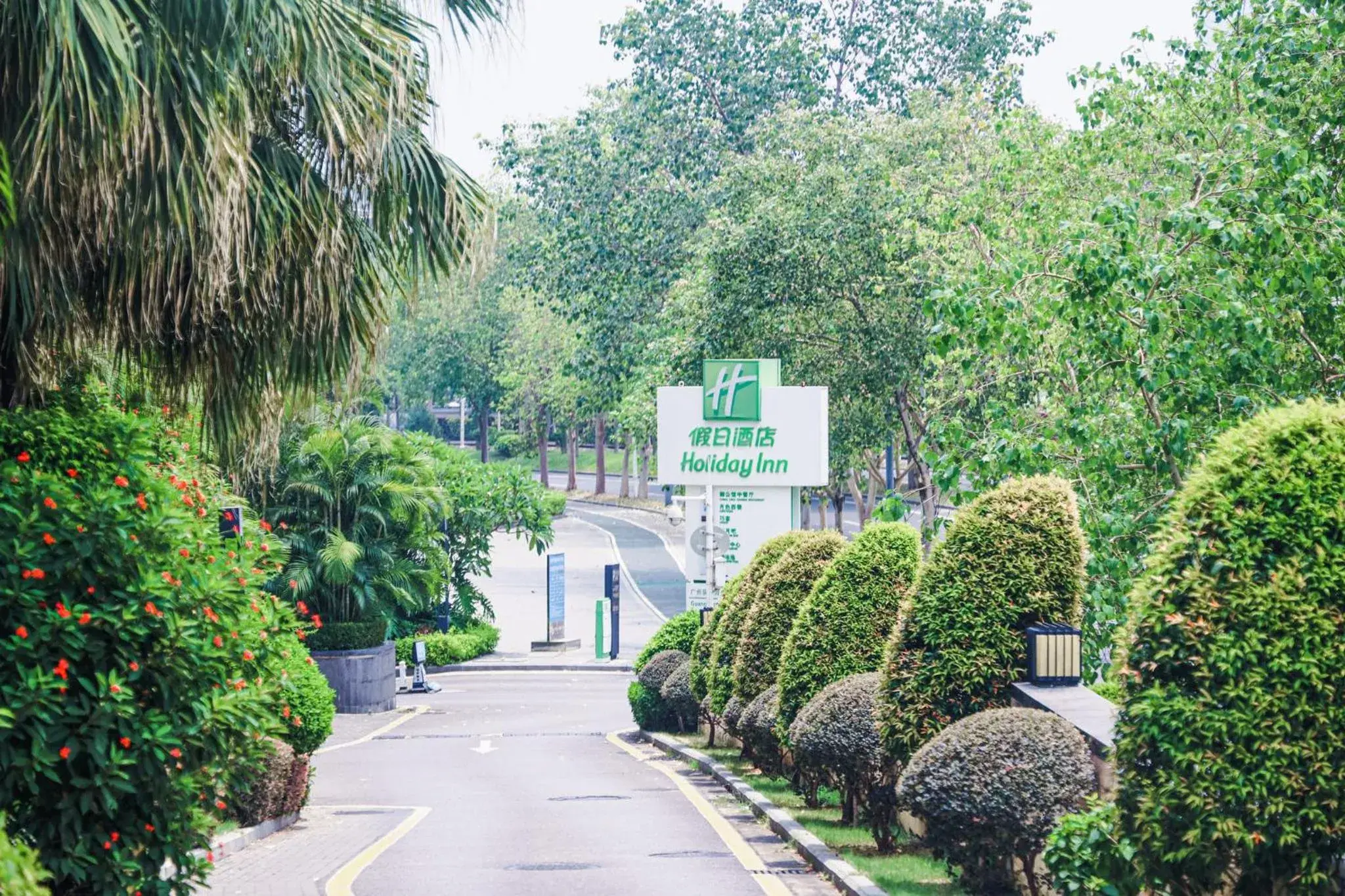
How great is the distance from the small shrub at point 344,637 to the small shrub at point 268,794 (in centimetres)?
1923

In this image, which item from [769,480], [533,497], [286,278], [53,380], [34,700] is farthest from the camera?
[533,497]

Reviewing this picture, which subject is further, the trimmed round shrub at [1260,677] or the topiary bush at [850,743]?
the topiary bush at [850,743]

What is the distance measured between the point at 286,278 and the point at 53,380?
170 cm

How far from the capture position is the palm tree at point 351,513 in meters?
35.1

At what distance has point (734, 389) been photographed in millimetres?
29891

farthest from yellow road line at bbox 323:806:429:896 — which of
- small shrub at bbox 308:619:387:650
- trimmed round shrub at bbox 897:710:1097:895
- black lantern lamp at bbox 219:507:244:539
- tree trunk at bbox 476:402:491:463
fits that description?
tree trunk at bbox 476:402:491:463

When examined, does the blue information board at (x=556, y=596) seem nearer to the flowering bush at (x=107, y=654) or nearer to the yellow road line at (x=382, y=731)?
the yellow road line at (x=382, y=731)

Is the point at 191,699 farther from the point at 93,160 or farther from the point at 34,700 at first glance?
the point at 93,160

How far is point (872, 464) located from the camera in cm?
4306

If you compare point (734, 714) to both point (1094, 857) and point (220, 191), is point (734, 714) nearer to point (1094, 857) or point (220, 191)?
point (1094, 857)

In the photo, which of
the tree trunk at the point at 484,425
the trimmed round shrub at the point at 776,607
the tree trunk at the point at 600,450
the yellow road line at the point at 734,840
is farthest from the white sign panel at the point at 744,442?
the tree trunk at the point at 484,425

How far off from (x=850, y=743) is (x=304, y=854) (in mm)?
5443

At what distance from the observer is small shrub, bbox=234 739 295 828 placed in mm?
15805

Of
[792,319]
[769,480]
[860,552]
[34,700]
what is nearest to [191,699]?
[34,700]
